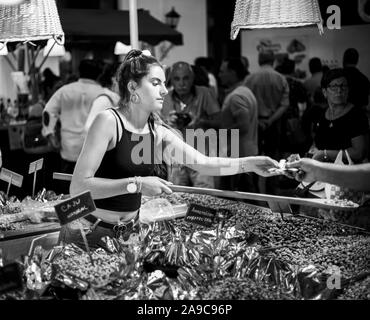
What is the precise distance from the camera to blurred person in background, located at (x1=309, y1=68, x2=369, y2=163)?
2.77 meters

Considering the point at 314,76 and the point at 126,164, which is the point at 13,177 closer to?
the point at 126,164

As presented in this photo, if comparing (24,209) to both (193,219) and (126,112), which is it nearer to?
(126,112)

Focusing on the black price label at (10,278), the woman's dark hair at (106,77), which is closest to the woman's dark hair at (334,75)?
the black price label at (10,278)

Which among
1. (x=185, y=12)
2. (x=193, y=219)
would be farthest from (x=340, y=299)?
(x=185, y=12)

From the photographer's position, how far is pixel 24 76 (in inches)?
236

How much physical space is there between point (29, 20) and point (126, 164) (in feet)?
2.12

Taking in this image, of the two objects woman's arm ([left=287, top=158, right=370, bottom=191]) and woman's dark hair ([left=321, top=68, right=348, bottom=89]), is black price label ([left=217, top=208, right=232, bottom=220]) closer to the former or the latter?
woman's arm ([left=287, top=158, right=370, bottom=191])

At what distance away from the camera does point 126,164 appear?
228 cm

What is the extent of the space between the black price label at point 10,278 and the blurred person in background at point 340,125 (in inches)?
59.9

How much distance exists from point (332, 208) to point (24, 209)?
1383 mm

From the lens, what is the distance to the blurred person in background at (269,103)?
4.12 meters

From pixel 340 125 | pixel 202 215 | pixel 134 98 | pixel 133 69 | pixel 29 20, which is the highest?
pixel 29 20

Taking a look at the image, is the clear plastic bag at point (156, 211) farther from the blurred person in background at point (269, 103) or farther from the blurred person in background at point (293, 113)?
the blurred person in background at point (269, 103)

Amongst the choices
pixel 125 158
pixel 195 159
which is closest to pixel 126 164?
pixel 125 158
